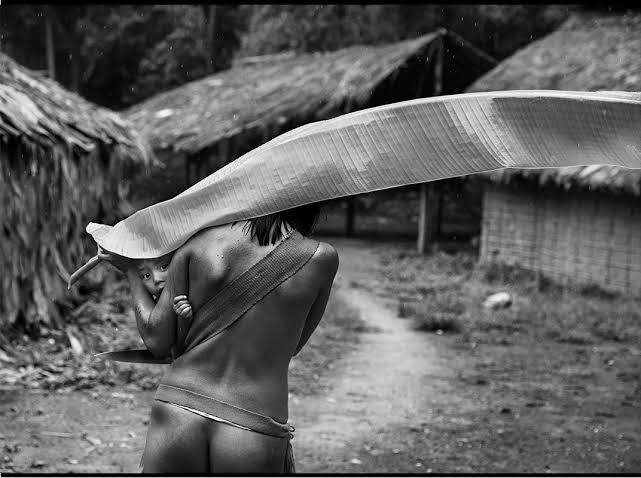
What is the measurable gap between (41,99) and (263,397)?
22.6 ft

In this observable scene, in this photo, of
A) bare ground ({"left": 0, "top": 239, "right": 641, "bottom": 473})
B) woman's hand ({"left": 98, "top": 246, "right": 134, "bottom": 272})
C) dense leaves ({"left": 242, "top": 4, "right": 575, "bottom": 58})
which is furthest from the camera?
dense leaves ({"left": 242, "top": 4, "right": 575, "bottom": 58})

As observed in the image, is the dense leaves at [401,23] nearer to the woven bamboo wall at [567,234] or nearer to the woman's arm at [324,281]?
the woven bamboo wall at [567,234]

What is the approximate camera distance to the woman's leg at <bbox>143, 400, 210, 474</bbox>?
246cm

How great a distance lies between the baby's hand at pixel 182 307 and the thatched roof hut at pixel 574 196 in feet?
31.1

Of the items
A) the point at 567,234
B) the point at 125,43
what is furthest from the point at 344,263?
the point at 125,43

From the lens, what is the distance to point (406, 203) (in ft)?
79.3

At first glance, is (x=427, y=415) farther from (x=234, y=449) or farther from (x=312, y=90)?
(x=312, y=90)

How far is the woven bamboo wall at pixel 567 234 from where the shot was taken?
1180 centimetres

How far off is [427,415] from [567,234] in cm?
695

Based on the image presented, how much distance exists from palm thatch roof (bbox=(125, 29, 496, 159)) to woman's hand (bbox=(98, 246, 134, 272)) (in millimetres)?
12987

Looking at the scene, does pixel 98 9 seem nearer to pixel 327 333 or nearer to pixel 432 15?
pixel 432 15

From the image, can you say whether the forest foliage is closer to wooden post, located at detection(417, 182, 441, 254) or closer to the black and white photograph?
the black and white photograph

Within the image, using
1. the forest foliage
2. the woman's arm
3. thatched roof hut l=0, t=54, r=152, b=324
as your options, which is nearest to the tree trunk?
the forest foliage

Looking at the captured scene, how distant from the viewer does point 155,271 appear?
8.54 feet
